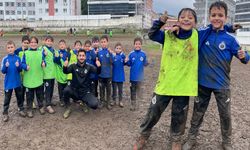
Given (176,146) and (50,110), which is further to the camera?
(50,110)

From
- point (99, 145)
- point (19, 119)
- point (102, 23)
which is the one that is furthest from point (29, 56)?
Result: point (102, 23)

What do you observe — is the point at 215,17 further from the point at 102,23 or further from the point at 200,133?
the point at 102,23

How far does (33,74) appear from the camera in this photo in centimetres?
679

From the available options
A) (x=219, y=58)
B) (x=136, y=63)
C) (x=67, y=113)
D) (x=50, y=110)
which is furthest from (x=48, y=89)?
(x=219, y=58)

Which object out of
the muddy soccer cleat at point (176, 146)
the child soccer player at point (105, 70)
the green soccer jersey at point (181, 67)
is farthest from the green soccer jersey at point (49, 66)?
the muddy soccer cleat at point (176, 146)

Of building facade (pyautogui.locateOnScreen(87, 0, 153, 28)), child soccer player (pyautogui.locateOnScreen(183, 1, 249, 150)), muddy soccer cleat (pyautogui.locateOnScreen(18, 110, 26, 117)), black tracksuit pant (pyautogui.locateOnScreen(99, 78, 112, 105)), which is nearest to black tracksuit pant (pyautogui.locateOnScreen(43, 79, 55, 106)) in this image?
muddy soccer cleat (pyautogui.locateOnScreen(18, 110, 26, 117))

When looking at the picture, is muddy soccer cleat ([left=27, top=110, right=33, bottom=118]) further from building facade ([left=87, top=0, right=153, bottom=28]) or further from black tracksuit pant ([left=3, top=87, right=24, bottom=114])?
building facade ([left=87, top=0, right=153, bottom=28])

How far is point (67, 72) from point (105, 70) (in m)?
0.97

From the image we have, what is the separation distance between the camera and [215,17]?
194 inches

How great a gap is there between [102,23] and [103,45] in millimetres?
73045

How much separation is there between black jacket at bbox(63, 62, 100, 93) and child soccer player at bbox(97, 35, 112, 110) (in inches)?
19.1

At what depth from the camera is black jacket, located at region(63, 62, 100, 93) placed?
6621 millimetres

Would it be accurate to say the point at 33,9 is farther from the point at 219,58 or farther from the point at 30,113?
the point at 219,58

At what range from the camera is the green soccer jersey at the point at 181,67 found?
4.78 m
